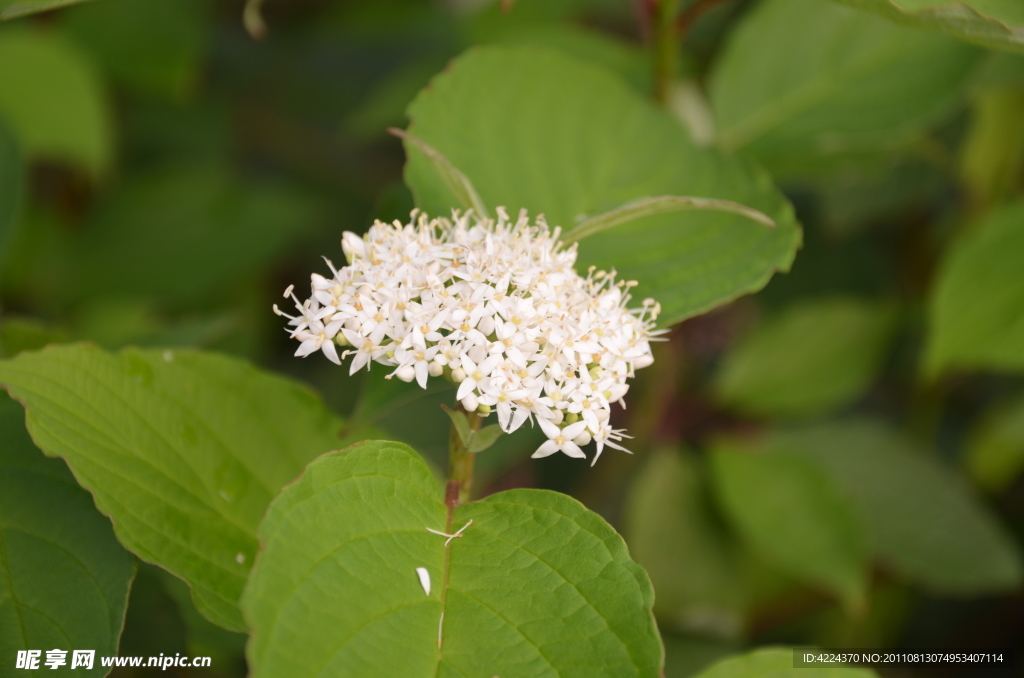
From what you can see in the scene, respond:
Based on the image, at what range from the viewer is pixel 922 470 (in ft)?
3.83

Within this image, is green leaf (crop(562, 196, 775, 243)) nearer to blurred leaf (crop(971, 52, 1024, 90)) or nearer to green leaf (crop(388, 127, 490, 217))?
green leaf (crop(388, 127, 490, 217))

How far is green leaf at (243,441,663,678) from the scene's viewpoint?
47cm

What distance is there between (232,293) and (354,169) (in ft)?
1.46

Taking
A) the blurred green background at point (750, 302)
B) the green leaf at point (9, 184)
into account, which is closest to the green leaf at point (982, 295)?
the blurred green background at point (750, 302)

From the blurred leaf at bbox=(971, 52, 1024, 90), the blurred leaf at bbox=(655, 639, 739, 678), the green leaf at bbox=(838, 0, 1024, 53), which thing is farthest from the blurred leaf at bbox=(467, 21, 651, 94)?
Answer: the blurred leaf at bbox=(655, 639, 739, 678)

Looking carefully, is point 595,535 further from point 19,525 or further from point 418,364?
point 19,525

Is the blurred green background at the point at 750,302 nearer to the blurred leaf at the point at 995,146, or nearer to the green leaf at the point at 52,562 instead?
the blurred leaf at the point at 995,146

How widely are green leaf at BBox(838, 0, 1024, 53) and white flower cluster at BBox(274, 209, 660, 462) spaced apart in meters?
0.33

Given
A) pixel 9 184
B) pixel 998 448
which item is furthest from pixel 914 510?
pixel 9 184

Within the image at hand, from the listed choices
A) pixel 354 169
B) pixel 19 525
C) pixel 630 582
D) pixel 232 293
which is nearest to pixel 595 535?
pixel 630 582

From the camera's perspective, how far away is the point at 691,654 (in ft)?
3.50

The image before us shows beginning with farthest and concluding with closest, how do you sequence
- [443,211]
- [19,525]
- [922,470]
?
[922,470] < [443,211] < [19,525]

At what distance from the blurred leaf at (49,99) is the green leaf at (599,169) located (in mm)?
912

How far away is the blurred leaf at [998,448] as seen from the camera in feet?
3.79
